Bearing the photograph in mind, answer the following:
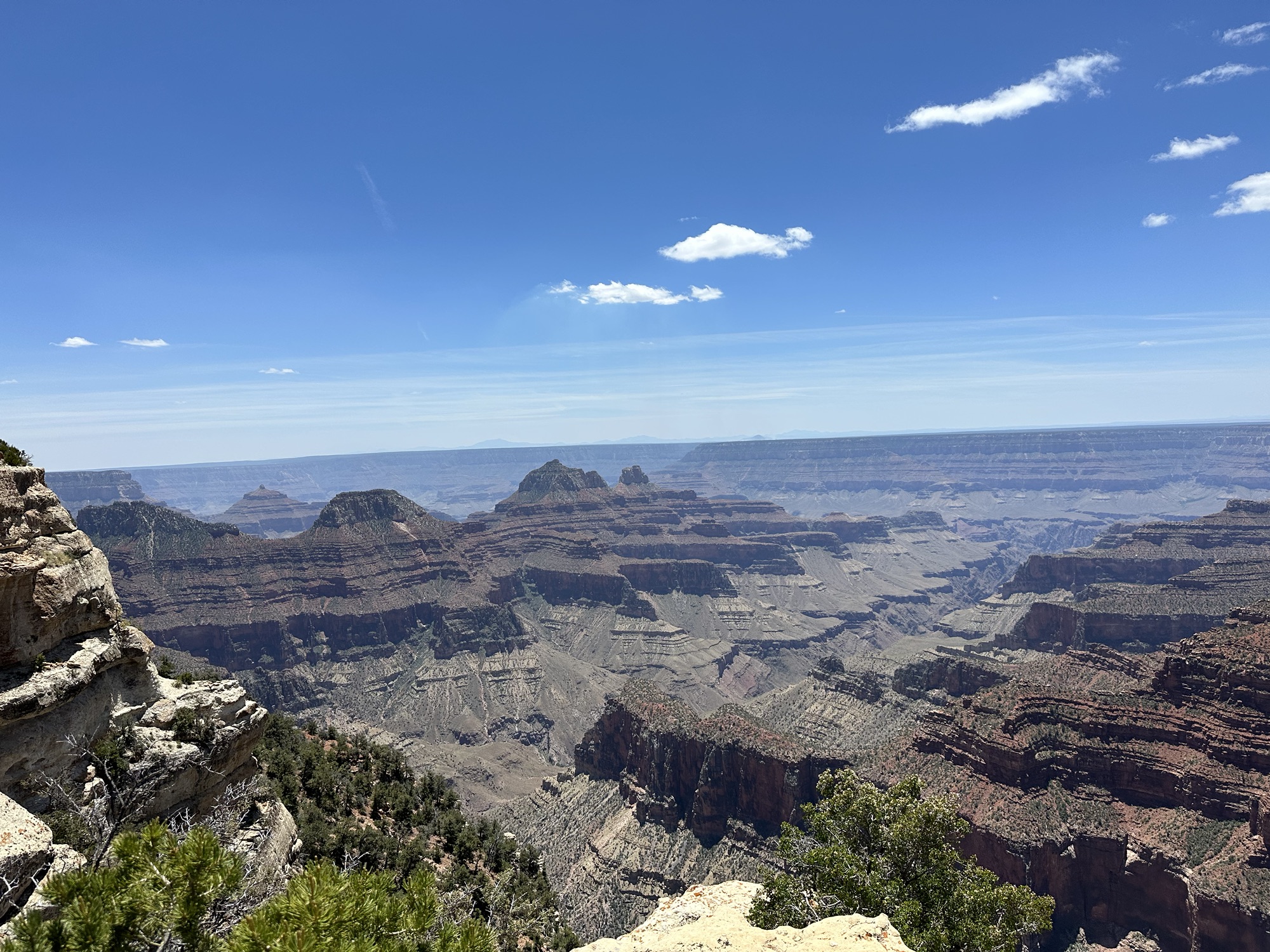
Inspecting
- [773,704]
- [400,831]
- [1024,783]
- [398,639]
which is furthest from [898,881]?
[398,639]

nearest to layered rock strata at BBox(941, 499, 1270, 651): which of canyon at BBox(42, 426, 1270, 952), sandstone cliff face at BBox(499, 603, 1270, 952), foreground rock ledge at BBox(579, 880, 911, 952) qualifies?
A: canyon at BBox(42, 426, 1270, 952)

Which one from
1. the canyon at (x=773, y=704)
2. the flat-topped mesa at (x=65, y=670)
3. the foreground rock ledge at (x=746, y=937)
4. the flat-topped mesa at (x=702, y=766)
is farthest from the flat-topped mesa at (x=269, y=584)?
the foreground rock ledge at (x=746, y=937)

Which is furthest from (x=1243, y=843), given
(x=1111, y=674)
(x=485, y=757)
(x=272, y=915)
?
(x=485, y=757)

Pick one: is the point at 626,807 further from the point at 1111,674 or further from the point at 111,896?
the point at 111,896

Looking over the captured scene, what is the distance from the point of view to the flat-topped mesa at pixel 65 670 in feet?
58.4

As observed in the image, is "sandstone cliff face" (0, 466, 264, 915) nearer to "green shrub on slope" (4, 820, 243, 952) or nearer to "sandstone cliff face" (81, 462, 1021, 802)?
"green shrub on slope" (4, 820, 243, 952)

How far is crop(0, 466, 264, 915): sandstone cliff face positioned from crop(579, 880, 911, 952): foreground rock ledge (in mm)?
14760

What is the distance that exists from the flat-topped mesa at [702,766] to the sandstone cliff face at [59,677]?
58.8 metres

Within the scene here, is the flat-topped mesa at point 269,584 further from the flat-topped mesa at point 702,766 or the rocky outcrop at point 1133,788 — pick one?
the rocky outcrop at point 1133,788

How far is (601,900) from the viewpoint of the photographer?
6209 cm

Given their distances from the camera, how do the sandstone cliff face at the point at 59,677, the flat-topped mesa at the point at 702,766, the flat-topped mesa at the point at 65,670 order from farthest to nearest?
the flat-topped mesa at the point at 702,766
the flat-topped mesa at the point at 65,670
the sandstone cliff face at the point at 59,677

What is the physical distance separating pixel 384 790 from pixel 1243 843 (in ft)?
207

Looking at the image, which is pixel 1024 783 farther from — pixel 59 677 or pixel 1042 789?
pixel 59 677

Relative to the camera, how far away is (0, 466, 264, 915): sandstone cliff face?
17.6 metres
